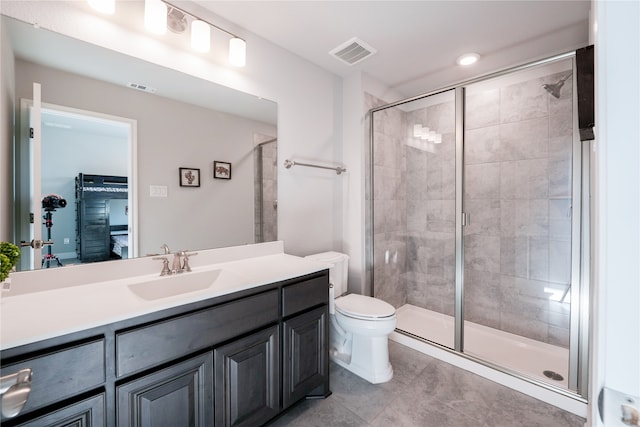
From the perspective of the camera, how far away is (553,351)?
2268mm

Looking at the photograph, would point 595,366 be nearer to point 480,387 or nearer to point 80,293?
point 80,293

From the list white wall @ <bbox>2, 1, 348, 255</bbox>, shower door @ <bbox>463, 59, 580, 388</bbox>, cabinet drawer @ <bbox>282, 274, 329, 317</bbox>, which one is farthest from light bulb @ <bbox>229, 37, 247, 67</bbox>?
shower door @ <bbox>463, 59, 580, 388</bbox>

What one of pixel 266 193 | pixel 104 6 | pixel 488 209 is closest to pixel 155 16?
pixel 104 6

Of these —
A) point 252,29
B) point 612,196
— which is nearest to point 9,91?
point 252,29

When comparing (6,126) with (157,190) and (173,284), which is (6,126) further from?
(173,284)

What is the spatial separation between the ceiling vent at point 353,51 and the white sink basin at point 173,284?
1901mm

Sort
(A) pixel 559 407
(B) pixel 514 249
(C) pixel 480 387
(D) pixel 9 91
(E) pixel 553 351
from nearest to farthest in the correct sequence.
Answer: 1. (D) pixel 9 91
2. (A) pixel 559 407
3. (C) pixel 480 387
4. (E) pixel 553 351
5. (B) pixel 514 249

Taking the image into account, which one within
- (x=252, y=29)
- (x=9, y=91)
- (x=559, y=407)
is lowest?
(x=559, y=407)

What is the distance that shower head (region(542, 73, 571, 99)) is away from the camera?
2235 millimetres

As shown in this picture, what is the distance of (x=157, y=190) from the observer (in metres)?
1.57

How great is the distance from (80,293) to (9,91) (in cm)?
92

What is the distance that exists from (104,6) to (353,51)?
162 cm

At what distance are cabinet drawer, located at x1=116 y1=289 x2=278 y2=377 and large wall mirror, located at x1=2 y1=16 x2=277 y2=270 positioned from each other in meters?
0.61

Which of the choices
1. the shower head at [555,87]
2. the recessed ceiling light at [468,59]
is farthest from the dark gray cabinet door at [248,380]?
the shower head at [555,87]
